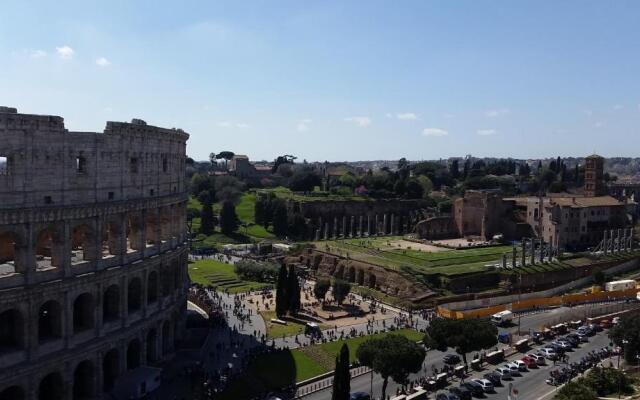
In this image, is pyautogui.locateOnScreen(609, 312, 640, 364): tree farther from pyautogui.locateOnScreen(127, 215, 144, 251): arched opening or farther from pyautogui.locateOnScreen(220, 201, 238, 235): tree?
pyautogui.locateOnScreen(220, 201, 238, 235): tree

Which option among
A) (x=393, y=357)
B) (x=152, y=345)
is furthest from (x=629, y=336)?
(x=152, y=345)

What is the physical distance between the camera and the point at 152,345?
40.7m

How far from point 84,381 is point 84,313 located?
3.94 m

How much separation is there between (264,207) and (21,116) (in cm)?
8081

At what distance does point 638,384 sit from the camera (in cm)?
3756

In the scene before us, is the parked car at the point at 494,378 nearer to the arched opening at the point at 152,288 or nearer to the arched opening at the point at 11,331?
the arched opening at the point at 152,288

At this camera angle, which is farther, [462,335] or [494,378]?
[494,378]

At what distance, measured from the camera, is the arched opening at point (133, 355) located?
3853 centimetres

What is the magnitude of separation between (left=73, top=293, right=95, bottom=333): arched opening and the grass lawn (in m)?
30.9

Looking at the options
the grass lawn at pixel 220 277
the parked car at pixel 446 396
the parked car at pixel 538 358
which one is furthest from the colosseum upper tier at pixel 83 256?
the parked car at pixel 538 358

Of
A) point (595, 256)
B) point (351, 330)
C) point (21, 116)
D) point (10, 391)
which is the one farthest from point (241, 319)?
point (595, 256)

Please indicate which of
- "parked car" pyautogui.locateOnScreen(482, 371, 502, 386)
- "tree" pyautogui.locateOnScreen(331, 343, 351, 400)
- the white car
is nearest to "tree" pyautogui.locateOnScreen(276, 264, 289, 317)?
"parked car" pyautogui.locateOnScreen(482, 371, 502, 386)

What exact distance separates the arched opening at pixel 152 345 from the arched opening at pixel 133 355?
5.31 ft

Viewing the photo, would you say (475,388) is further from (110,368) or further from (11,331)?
(11,331)
